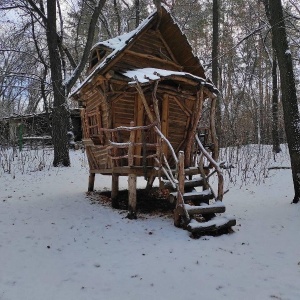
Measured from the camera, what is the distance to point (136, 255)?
5.45 meters

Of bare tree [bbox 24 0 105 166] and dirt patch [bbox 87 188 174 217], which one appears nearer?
dirt patch [bbox 87 188 174 217]

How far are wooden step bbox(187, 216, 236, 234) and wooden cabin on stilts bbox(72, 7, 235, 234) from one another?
0.11ft

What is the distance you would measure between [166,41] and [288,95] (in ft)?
13.8

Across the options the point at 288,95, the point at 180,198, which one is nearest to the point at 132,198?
the point at 180,198

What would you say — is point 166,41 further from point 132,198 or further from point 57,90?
point 57,90

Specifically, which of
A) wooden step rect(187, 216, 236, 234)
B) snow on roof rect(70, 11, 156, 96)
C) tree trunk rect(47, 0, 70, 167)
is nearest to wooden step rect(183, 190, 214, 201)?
wooden step rect(187, 216, 236, 234)

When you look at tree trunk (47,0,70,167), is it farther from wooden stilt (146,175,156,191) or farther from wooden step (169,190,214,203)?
wooden step (169,190,214,203)

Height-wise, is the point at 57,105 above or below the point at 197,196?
above

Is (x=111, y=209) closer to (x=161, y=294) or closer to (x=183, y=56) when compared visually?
(x=161, y=294)

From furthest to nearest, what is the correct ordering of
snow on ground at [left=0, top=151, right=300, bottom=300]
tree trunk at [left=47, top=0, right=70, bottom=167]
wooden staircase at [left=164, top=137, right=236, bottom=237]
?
tree trunk at [left=47, top=0, right=70, bottom=167] < wooden staircase at [left=164, top=137, right=236, bottom=237] < snow on ground at [left=0, top=151, right=300, bottom=300]

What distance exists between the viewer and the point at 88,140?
1016 cm

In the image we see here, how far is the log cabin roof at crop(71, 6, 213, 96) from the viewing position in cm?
823

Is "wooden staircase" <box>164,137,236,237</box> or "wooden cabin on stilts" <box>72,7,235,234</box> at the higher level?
"wooden cabin on stilts" <box>72,7,235,234</box>

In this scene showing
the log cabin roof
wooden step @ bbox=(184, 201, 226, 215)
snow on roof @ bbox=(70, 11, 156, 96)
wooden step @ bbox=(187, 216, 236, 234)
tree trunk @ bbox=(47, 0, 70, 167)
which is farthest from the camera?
tree trunk @ bbox=(47, 0, 70, 167)
